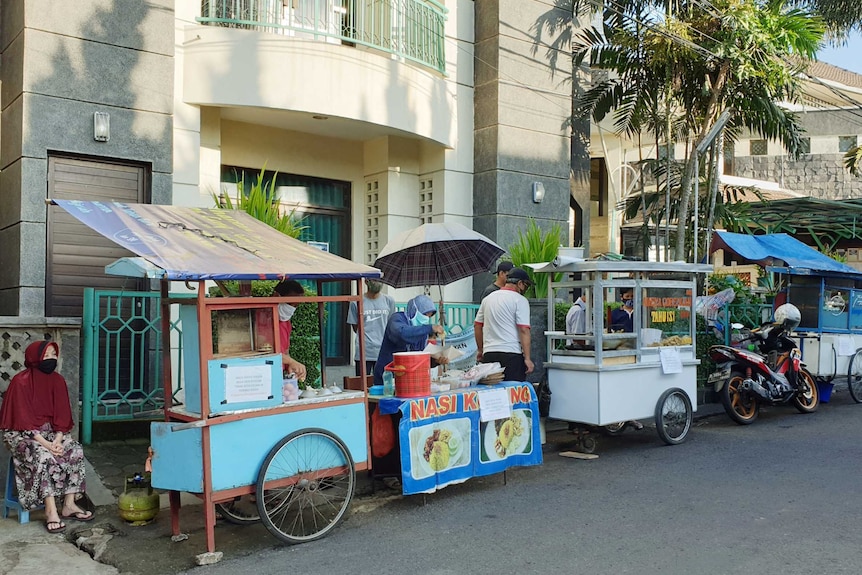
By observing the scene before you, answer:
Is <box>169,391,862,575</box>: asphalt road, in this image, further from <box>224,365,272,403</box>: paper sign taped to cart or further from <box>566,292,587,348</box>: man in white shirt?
<box>566,292,587,348</box>: man in white shirt

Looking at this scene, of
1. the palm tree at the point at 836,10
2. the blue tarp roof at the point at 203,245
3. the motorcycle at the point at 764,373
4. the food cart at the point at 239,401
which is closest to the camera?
the blue tarp roof at the point at 203,245

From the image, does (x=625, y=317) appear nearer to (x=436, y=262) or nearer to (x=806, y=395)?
Answer: (x=436, y=262)

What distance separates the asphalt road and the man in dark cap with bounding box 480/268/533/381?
1.06m

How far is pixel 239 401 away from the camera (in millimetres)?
5457

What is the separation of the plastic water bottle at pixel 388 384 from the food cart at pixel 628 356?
229 cm

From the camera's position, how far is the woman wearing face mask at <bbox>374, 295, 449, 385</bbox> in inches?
275

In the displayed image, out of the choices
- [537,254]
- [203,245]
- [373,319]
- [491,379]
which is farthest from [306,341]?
[537,254]

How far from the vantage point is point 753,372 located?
10.3 m

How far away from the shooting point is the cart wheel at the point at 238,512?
6.01 meters

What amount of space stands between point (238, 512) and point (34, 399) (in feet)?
5.84

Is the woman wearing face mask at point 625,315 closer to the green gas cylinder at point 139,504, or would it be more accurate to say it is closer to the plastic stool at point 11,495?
the green gas cylinder at point 139,504

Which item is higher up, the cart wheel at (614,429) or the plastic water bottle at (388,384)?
the plastic water bottle at (388,384)

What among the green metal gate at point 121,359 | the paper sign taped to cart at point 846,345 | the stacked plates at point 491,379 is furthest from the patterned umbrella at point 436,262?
the paper sign taped to cart at point 846,345

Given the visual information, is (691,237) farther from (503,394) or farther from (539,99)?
(503,394)
